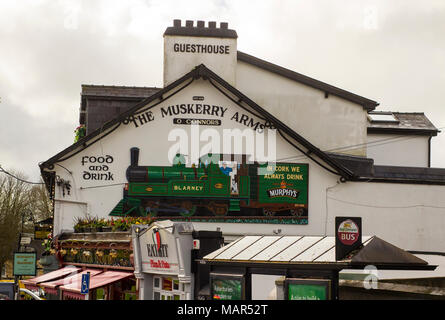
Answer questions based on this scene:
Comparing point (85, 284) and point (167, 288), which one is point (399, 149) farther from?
point (85, 284)

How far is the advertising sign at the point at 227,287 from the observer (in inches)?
696

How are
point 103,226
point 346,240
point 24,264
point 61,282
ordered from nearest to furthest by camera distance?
point 346,240 < point 61,282 < point 103,226 < point 24,264

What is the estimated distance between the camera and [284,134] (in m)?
35.6

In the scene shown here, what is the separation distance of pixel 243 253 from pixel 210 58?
2067cm

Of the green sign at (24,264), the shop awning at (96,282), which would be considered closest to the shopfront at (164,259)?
the shop awning at (96,282)

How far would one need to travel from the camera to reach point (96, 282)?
25141 mm

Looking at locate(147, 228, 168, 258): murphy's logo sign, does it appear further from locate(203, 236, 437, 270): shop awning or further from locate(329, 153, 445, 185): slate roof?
locate(329, 153, 445, 185): slate roof

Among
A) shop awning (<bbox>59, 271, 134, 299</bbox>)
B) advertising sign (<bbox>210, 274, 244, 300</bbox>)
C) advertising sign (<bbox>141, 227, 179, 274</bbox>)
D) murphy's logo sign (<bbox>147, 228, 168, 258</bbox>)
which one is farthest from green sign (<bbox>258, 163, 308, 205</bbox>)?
advertising sign (<bbox>210, 274, 244, 300</bbox>)

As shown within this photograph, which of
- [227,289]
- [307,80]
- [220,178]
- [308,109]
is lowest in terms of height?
[227,289]

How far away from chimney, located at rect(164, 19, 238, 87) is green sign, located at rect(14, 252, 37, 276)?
11.0m

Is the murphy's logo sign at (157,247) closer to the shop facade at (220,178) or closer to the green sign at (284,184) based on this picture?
the shop facade at (220,178)

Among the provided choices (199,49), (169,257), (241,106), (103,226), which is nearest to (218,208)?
(241,106)

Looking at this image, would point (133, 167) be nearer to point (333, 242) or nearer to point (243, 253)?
point (243, 253)

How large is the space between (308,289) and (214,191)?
19.0m
